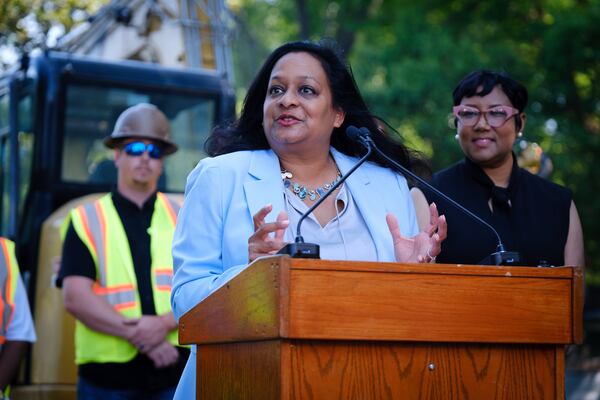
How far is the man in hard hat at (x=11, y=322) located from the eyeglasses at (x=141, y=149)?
1.04 m

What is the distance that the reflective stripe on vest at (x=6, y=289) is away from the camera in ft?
20.4

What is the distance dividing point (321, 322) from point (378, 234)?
106cm

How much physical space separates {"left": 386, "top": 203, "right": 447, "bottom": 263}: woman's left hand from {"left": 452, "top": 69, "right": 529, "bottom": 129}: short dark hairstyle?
5.08 feet

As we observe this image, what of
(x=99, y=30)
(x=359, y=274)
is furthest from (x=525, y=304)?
(x=99, y=30)

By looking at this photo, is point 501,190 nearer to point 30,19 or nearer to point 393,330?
point 393,330

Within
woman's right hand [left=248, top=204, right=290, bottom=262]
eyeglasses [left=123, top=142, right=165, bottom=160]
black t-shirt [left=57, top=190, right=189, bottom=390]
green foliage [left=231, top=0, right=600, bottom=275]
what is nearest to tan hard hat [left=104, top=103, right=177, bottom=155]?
eyeglasses [left=123, top=142, right=165, bottom=160]

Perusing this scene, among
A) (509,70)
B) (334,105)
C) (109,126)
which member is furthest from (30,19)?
(509,70)

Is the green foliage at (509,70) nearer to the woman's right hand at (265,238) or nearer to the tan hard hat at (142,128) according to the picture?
the tan hard hat at (142,128)

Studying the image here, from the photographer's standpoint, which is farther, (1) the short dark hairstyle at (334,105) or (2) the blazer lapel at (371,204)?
(1) the short dark hairstyle at (334,105)

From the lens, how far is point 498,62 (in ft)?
63.6

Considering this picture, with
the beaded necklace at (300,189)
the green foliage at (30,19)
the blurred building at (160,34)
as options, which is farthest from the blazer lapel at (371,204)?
the blurred building at (160,34)

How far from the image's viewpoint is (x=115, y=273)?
6527 mm

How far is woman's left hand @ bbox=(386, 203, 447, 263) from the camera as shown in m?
3.82

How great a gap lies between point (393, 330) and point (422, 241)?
786 millimetres
